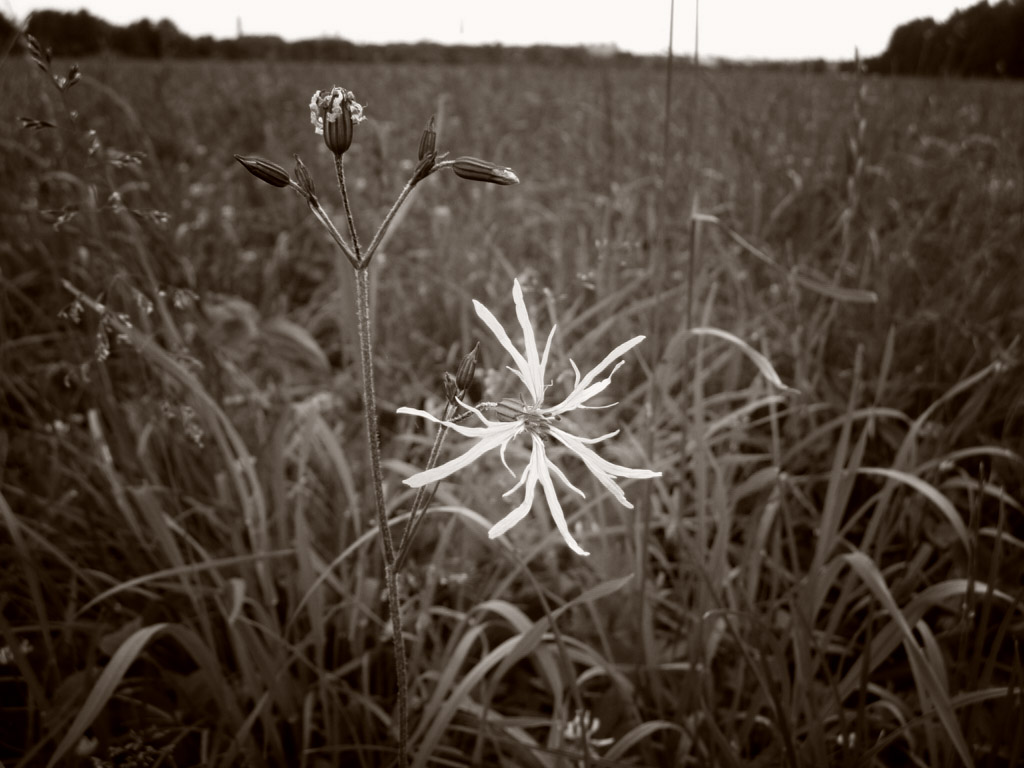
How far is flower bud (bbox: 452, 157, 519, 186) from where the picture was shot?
2.89 ft

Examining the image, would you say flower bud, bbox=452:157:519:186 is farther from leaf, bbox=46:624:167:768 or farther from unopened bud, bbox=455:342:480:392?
leaf, bbox=46:624:167:768

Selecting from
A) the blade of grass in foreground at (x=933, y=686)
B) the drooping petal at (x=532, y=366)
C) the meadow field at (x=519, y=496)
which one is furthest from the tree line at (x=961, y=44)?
the drooping petal at (x=532, y=366)

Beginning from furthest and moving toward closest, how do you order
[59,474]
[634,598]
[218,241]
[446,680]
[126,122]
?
[126,122], [218,241], [59,474], [634,598], [446,680]

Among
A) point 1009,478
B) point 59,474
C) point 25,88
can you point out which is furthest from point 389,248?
Result: point 25,88

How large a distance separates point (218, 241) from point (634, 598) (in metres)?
2.82

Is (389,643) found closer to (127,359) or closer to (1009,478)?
(127,359)

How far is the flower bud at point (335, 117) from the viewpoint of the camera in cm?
83

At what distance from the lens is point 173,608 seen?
164 centimetres

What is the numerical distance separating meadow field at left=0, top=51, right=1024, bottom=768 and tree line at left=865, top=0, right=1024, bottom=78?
359mm

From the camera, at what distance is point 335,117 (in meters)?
0.83

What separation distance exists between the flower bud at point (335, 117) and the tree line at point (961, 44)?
256cm

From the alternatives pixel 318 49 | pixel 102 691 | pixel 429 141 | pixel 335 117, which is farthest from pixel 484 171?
pixel 318 49

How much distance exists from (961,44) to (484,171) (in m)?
4.12

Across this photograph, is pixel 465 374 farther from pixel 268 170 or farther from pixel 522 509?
pixel 268 170
